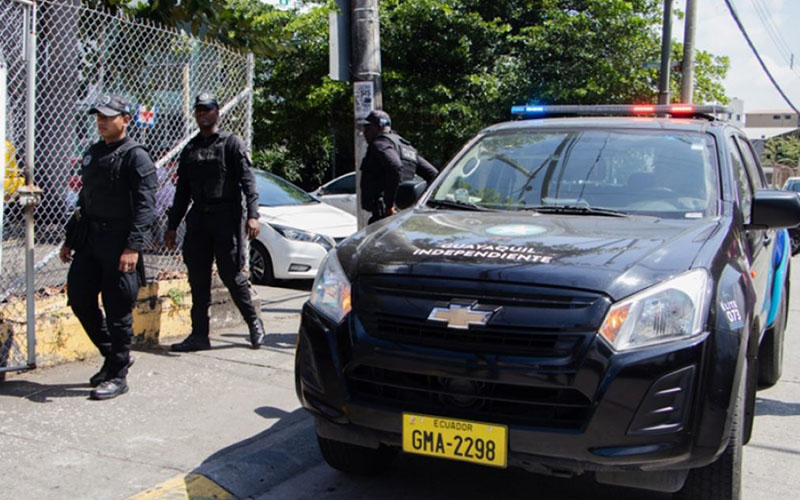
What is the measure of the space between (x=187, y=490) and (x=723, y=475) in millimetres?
2309

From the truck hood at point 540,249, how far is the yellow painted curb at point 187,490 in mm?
1231

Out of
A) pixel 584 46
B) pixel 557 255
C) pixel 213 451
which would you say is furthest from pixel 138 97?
pixel 584 46

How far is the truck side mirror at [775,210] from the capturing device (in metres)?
3.96

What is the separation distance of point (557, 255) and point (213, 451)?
6.86 feet

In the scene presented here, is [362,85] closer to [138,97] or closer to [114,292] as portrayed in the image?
[138,97]

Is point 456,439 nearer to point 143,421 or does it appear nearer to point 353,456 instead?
point 353,456

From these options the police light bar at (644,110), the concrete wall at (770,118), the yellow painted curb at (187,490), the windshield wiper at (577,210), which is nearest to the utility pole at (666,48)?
the police light bar at (644,110)

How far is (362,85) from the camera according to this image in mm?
6855

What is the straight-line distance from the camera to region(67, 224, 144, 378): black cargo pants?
16.2ft

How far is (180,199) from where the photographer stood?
20.4 ft

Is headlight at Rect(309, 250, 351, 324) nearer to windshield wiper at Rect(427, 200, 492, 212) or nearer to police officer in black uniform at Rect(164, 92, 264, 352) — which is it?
windshield wiper at Rect(427, 200, 492, 212)

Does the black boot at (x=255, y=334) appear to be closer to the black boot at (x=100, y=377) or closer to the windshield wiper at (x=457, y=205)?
the black boot at (x=100, y=377)

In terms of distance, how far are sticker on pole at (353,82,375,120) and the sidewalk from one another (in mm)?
2073

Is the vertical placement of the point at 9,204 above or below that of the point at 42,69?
below
